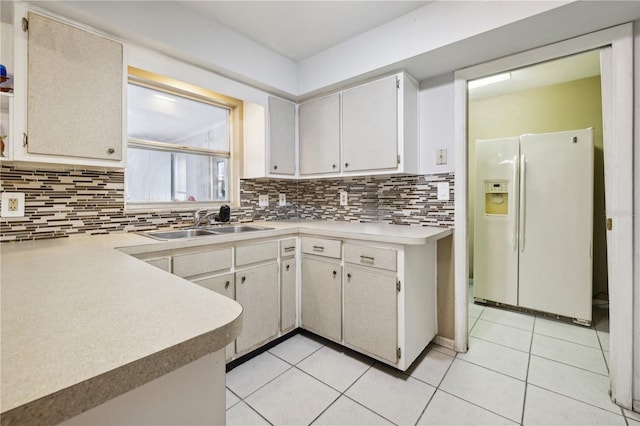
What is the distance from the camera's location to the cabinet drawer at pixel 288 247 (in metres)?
2.19

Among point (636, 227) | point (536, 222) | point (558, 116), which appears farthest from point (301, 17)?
point (558, 116)

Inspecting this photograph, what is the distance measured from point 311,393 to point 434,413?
67 cm

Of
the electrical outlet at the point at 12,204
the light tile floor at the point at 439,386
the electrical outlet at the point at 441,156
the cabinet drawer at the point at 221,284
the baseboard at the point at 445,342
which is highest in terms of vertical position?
the electrical outlet at the point at 441,156

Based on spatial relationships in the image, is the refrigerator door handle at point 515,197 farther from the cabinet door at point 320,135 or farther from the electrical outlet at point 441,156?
the cabinet door at point 320,135

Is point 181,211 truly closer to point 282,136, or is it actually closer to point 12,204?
point 12,204

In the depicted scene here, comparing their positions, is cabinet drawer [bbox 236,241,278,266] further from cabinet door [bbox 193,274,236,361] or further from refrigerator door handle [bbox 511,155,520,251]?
refrigerator door handle [bbox 511,155,520,251]

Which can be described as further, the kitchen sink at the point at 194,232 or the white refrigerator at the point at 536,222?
the white refrigerator at the point at 536,222

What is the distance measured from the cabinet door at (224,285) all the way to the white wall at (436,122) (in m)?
1.67

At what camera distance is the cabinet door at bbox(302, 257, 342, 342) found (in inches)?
81.7

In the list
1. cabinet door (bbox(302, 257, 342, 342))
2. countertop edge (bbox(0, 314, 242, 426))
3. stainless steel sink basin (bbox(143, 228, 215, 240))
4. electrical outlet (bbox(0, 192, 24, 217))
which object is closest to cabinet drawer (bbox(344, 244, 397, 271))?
cabinet door (bbox(302, 257, 342, 342))

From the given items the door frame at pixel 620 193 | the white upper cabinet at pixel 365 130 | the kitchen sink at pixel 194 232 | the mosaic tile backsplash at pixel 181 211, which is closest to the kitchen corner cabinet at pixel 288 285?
the kitchen sink at pixel 194 232

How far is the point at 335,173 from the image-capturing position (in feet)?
8.18

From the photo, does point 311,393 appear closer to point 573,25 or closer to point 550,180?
point 573,25

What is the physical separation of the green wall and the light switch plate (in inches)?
63.4
